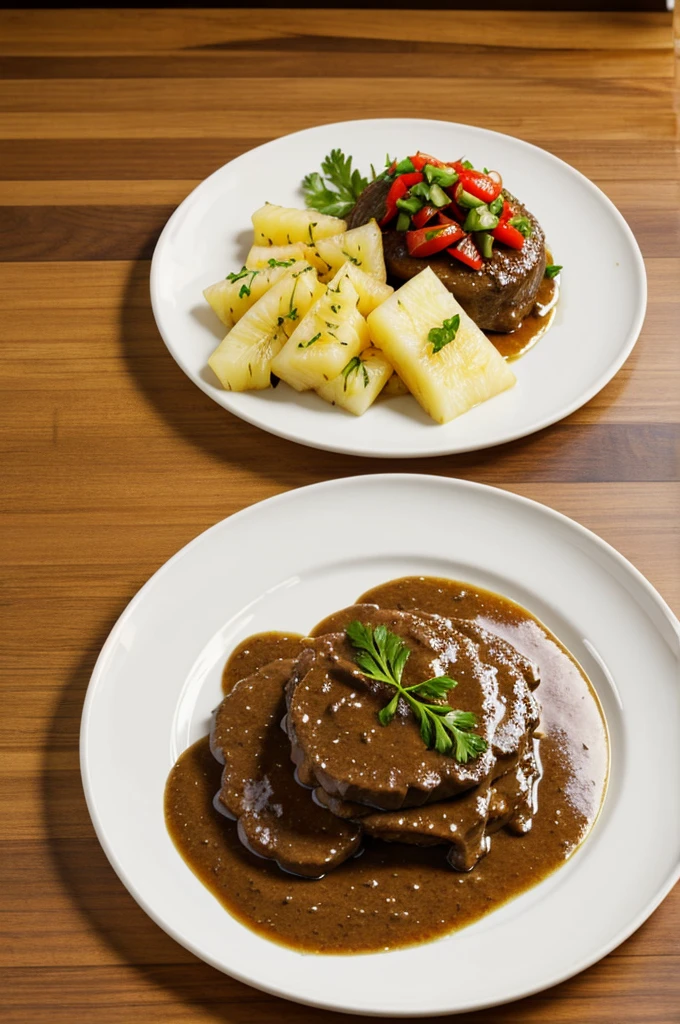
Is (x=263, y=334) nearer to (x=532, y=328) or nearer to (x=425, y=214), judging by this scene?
(x=425, y=214)

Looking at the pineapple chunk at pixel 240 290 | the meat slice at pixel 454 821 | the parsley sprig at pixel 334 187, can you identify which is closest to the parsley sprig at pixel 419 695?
the meat slice at pixel 454 821

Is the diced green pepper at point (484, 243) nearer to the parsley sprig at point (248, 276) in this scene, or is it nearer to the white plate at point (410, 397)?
the white plate at point (410, 397)

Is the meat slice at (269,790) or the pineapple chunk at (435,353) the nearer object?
the meat slice at (269,790)

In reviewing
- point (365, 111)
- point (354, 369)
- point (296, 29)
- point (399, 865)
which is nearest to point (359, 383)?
point (354, 369)

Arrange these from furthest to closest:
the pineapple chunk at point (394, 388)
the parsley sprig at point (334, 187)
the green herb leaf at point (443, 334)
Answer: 1. the parsley sprig at point (334, 187)
2. the pineapple chunk at point (394, 388)
3. the green herb leaf at point (443, 334)

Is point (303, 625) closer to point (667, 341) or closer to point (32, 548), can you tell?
point (32, 548)

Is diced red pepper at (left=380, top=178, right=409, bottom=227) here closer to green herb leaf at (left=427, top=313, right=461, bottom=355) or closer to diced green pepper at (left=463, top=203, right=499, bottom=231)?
diced green pepper at (left=463, top=203, right=499, bottom=231)

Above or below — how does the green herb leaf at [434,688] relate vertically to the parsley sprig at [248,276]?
below
